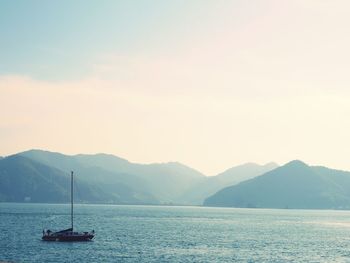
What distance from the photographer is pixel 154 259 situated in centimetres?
10425

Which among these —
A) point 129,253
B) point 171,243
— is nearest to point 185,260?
point 129,253

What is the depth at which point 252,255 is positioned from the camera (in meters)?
116

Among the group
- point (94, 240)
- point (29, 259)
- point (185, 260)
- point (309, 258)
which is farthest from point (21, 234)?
point (309, 258)

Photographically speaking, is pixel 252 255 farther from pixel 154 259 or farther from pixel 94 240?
pixel 94 240

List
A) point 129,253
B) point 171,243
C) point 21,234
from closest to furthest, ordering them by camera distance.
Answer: point 129,253, point 171,243, point 21,234

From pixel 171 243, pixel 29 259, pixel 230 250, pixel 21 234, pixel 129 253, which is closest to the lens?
pixel 29 259

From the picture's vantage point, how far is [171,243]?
137 metres

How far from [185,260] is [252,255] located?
2017 centimetres

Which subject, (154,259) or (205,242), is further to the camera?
(205,242)

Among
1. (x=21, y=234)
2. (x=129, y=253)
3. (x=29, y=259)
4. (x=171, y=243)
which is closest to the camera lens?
(x=29, y=259)

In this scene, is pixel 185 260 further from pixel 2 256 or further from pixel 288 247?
pixel 288 247

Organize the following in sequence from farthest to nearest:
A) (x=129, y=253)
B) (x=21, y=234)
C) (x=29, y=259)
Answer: (x=21, y=234) < (x=129, y=253) < (x=29, y=259)

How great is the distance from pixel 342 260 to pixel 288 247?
1008 inches

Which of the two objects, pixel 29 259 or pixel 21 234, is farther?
pixel 21 234
